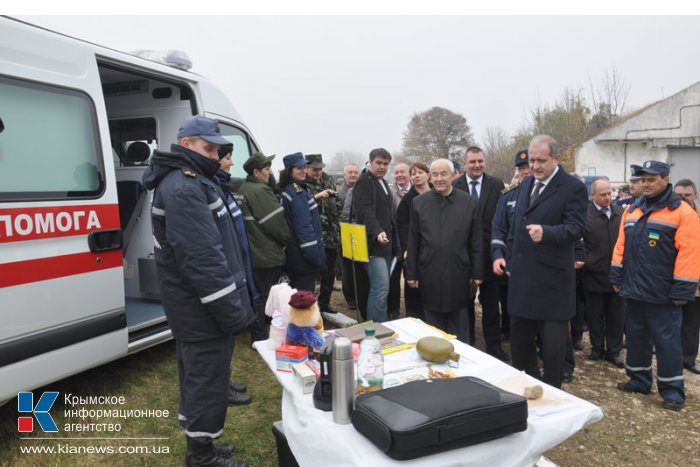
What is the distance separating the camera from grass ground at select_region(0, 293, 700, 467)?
9.86ft

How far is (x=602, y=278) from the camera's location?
494 cm

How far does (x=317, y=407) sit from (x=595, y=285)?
13.5 feet

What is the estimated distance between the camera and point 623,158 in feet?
76.6

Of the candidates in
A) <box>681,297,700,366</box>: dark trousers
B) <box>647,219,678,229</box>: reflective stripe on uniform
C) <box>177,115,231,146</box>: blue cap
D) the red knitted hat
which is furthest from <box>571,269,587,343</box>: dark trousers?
<box>177,115,231,146</box>: blue cap

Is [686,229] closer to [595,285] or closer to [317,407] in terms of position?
[595,285]

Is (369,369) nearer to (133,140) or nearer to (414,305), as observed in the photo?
(414,305)

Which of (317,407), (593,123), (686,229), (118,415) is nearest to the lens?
(317,407)

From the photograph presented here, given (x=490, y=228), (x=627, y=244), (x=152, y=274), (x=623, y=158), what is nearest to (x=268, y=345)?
(x=152, y=274)

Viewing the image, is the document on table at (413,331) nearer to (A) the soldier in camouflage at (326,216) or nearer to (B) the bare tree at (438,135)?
(A) the soldier in camouflage at (326,216)

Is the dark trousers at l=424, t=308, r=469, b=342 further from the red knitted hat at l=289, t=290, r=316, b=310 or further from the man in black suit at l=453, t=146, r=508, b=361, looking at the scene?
the red knitted hat at l=289, t=290, r=316, b=310

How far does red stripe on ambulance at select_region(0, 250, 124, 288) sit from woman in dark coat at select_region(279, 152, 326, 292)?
184cm

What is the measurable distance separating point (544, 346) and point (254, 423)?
2257 millimetres

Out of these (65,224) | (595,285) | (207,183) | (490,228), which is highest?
(207,183)

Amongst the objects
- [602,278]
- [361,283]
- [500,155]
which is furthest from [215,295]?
[500,155]
